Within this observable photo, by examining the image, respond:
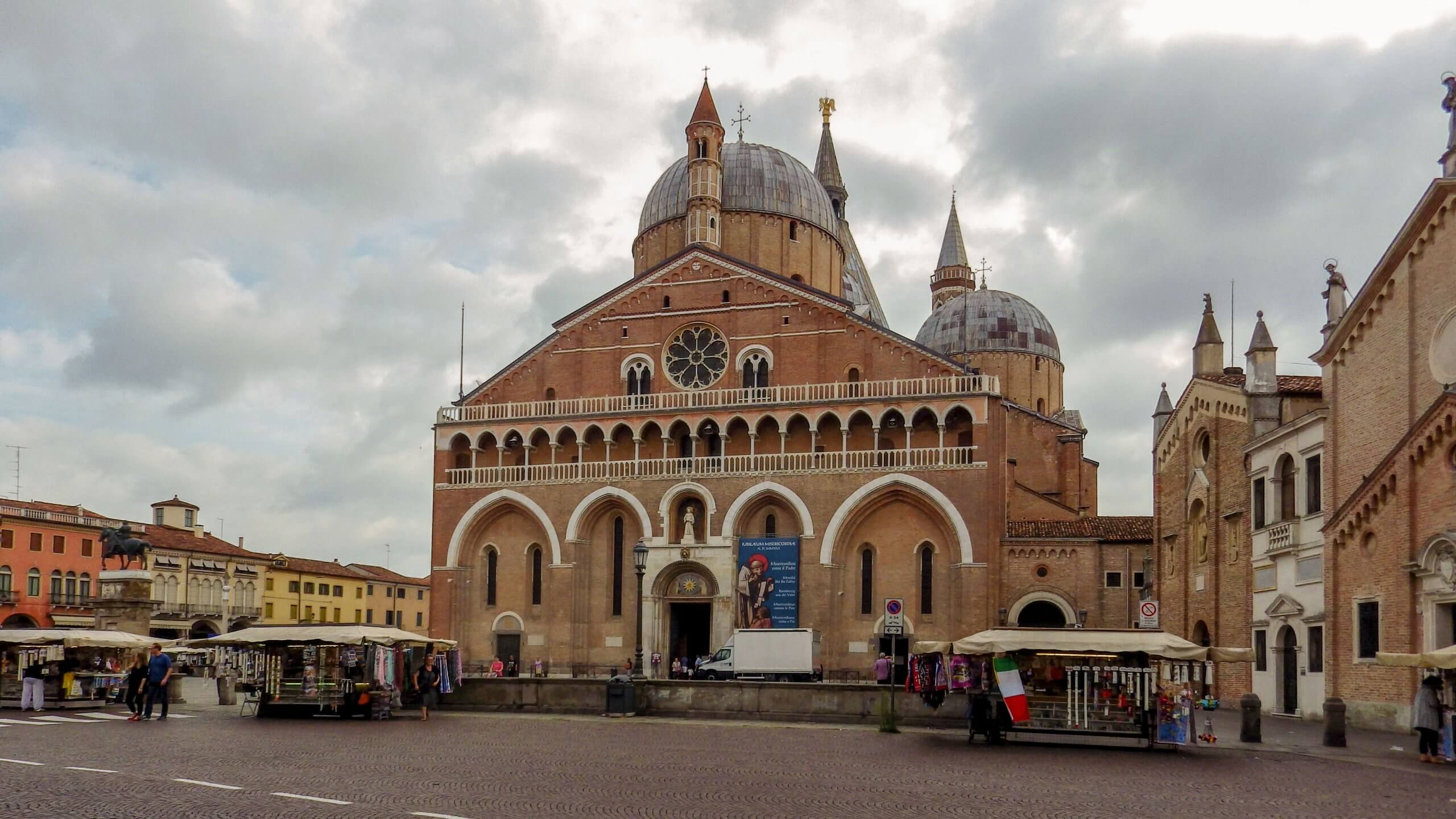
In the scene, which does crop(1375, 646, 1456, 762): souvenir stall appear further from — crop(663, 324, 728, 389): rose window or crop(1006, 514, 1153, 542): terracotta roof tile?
crop(663, 324, 728, 389): rose window

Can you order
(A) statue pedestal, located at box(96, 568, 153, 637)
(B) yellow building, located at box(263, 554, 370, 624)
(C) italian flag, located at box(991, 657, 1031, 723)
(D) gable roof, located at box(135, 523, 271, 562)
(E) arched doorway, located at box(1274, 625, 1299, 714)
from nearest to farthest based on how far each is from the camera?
(C) italian flag, located at box(991, 657, 1031, 723), (E) arched doorway, located at box(1274, 625, 1299, 714), (A) statue pedestal, located at box(96, 568, 153, 637), (D) gable roof, located at box(135, 523, 271, 562), (B) yellow building, located at box(263, 554, 370, 624)

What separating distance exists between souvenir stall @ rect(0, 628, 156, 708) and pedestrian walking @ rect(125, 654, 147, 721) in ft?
3.02

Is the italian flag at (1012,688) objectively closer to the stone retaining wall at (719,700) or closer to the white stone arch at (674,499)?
the stone retaining wall at (719,700)

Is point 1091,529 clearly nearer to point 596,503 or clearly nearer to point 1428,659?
point 596,503

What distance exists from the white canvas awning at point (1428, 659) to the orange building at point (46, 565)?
55.8 m

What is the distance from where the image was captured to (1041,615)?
44.8 meters

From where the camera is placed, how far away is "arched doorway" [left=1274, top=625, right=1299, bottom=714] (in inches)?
1193

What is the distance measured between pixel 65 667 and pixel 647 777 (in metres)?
18.8

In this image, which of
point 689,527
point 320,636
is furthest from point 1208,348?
point 320,636

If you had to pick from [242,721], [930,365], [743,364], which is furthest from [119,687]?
[930,365]

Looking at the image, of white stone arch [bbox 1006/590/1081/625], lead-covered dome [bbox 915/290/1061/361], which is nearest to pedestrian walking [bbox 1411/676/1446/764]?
white stone arch [bbox 1006/590/1081/625]

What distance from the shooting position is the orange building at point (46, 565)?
63031mm

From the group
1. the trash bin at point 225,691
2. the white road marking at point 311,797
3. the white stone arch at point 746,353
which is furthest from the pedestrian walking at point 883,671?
the white road marking at point 311,797

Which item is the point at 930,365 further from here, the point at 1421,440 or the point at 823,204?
the point at 1421,440
